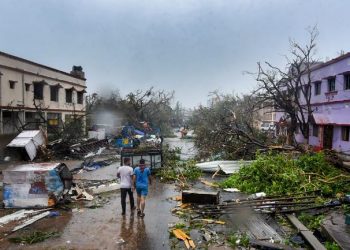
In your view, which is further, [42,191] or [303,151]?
[303,151]

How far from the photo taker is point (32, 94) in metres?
29.9

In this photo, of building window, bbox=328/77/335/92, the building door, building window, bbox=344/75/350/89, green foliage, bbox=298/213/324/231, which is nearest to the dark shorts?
green foliage, bbox=298/213/324/231

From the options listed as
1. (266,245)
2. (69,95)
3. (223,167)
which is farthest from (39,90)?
(266,245)

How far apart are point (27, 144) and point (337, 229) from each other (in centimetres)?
1977

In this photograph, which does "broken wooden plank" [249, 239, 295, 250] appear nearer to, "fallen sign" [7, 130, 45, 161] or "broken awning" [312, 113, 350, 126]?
"broken awning" [312, 113, 350, 126]

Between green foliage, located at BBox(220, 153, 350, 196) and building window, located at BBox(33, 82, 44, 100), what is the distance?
2124 centimetres

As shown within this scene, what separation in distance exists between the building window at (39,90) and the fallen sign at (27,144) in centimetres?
731

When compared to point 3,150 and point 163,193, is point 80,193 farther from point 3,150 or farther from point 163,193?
point 3,150

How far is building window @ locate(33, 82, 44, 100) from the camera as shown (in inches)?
1206

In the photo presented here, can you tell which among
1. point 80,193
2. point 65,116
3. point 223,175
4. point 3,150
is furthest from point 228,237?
point 65,116

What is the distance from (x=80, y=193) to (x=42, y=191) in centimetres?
188

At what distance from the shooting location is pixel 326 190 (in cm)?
1243

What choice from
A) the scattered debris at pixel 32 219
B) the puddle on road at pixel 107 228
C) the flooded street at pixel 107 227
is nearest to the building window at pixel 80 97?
the flooded street at pixel 107 227

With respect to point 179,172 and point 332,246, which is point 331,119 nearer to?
point 179,172
